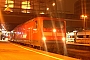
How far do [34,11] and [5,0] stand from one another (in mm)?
8041

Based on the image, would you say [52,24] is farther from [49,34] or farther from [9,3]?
[9,3]

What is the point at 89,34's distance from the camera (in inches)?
1748

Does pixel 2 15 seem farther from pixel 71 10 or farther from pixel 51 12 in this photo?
pixel 71 10

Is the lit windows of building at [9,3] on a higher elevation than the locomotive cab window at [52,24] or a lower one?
higher

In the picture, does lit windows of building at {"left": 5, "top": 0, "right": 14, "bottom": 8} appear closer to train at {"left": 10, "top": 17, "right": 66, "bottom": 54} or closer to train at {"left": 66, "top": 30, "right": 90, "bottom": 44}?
train at {"left": 66, "top": 30, "right": 90, "bottom": 44}

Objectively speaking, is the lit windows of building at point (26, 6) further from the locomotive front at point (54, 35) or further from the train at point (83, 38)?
the locomotive front at point (54, 35)

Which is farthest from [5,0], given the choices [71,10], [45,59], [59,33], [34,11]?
[45,59]

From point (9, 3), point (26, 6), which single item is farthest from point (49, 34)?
point (9, 3)

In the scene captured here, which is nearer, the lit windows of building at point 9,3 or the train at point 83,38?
the train at point 83,38

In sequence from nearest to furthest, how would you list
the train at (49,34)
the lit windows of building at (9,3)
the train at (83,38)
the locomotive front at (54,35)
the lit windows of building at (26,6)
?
the train at (49,34) < the locomotive front at (54,35) < the train at (83,38) < the lit windows of building at (9,3) < the lit windows of building at (26,6)

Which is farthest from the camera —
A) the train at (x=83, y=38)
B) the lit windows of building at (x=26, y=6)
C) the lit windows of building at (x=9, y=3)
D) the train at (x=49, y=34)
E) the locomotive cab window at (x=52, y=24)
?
the lit windows of building at (x=26, y=6)

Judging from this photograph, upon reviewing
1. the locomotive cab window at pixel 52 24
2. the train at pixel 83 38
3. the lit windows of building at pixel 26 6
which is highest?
the lit windows of building at pixel 26 6

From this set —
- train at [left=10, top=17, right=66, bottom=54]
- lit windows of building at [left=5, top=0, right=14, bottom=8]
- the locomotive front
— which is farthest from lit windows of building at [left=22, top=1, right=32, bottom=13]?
the locomotive front

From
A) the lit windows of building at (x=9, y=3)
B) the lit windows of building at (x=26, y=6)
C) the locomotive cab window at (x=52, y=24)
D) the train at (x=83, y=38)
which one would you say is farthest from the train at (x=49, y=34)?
the lit windows of building at (x=9, y=3)
